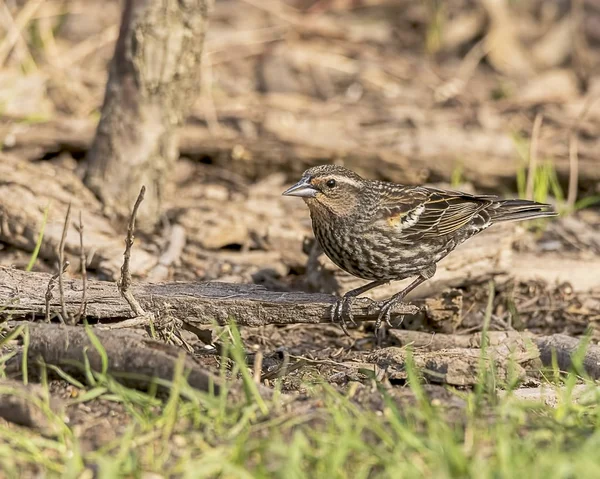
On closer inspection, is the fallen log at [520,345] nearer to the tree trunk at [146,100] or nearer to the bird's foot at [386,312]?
the bird's foot at [386,312]

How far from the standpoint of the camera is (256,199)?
26.5ft

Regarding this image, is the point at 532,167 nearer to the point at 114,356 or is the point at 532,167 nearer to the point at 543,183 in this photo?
the point at 543,183

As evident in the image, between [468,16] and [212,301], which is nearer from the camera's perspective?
[212,301]

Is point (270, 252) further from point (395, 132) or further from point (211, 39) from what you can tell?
point (211, 39)

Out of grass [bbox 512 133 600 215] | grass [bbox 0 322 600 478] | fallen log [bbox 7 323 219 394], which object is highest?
grass [bbox 512 133 600 215]

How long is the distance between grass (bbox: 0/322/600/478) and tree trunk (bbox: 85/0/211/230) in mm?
3286

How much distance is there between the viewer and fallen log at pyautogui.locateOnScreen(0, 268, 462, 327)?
495cm

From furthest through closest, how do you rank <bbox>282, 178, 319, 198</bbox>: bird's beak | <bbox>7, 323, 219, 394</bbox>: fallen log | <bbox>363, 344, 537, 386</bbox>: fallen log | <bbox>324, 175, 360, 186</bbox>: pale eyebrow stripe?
<bbox>324, 175, 360, 186</bbox>: pale eyebrow stripe
<bbox>282, 178, 319, 198</bbox>: bird's beak
<bbox>363, 344, 537, 386</bbox>: fallen log
<bbox>7, 323, 219, 394</bbox>: fallen log

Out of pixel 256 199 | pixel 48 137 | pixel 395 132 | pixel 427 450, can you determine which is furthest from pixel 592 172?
pixel 427 450

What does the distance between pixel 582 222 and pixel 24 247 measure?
15.4 ft

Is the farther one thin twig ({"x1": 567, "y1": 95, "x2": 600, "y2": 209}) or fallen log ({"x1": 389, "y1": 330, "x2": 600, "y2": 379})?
thin twig ({"x1": 567, "y1": 95, "x2": 600, "y2": 209})

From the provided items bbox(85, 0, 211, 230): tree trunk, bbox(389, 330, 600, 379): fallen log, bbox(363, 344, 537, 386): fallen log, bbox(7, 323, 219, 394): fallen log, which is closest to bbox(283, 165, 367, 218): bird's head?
bbox(389, 330, 600, 379): fallen log

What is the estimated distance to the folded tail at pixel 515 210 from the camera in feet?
21.7

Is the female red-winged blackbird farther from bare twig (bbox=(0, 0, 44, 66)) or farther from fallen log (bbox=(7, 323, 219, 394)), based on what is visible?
bare twig (bbox=(0, 0, 44, 66))
